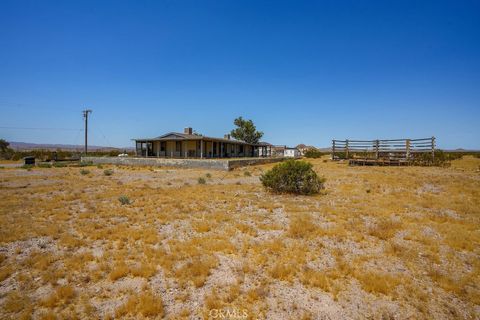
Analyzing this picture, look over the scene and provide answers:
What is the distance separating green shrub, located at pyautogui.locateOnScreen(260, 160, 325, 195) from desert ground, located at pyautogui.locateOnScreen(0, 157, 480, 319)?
2501mm

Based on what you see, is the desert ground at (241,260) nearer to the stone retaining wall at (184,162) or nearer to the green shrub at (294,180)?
the green shrub at (294,180)

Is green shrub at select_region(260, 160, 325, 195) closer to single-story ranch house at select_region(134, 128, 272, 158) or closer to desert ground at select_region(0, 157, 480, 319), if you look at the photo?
desert ground at select_region(0, 157, 480, 319)

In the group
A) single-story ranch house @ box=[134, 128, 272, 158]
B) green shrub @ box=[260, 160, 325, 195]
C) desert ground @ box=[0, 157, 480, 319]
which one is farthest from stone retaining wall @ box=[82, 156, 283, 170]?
desert ground @ box=[0, 157, 480, 319]

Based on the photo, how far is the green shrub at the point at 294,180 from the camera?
1245 centimetres

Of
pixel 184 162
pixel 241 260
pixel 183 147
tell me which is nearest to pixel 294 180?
pixel 241 260

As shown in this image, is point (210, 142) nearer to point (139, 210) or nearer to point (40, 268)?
point (139, 210)

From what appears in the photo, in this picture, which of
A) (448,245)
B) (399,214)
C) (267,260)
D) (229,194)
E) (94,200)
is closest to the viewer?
(267,260)

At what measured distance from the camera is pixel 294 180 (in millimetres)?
12516

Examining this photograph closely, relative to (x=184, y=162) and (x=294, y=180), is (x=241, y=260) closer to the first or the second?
(x=294, y=180)

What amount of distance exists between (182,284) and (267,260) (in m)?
1.84

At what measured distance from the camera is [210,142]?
37000 millimetres

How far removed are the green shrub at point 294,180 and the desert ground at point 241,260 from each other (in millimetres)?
2501

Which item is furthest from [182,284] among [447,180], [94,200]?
[447,180]

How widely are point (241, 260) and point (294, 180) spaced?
7.91m
